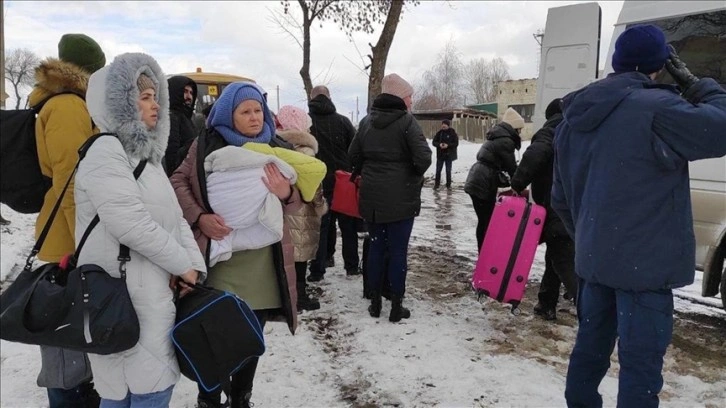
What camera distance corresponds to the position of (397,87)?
164 inches

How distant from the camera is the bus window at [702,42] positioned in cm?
410

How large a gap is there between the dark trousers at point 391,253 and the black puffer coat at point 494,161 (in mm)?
996

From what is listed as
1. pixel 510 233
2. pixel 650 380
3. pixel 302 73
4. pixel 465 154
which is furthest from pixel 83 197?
pixel 465 154

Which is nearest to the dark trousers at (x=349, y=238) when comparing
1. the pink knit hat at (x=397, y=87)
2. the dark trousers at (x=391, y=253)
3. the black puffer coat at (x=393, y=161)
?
the dark trousers at (x=391, y=253)

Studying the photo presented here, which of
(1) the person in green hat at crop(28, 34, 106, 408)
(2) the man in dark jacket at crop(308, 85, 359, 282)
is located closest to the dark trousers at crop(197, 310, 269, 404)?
(1) the person in green hat at crop(28, 34, 106, 408)

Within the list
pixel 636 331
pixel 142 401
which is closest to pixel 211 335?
pixel 142 401

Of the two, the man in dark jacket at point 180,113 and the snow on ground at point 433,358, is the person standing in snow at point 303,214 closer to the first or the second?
the snow on ground at point 433,358

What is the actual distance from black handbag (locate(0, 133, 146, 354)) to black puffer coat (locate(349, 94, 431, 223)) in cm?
251

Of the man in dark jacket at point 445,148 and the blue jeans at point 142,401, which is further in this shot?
the man in dark jacket at point 445,148

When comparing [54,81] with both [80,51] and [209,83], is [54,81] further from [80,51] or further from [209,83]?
[209,83]

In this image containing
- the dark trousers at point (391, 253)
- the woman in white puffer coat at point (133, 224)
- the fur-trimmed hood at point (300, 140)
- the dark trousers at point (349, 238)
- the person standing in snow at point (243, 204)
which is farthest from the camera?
the dark trousers at point (349, 238)

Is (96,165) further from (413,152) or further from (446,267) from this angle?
(446,267)

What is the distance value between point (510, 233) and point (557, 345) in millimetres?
893

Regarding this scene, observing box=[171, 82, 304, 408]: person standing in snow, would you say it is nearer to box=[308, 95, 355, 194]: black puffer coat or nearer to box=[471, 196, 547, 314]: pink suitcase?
box=[471, 196, 547, 314]: pink suitcase
